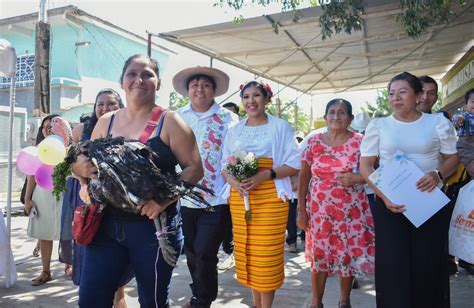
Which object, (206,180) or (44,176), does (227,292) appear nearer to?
(206,180)

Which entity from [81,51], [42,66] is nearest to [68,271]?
[42,66]

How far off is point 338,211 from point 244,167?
92cm

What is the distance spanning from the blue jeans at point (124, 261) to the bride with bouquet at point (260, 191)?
3.74ft

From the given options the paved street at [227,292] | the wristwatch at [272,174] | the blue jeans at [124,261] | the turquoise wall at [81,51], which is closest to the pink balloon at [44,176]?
the paved street at [227,292]

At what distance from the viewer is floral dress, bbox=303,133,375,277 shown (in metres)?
3.45

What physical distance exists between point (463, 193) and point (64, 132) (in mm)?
2838

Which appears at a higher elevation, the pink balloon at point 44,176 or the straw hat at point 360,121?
the straw hat at point 360,121

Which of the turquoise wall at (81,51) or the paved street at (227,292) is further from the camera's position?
the turquoise wall at (81,51)

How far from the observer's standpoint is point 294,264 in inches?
211

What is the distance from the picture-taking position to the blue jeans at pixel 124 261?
2.16m

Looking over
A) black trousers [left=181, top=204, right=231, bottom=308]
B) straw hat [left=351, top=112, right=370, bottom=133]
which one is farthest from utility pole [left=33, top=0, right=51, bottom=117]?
black trousers [left=181, top=204, right=231, bottom=308]

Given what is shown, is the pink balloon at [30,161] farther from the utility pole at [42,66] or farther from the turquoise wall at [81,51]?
the turquoise wall at [81,51]

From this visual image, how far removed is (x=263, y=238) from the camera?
10.8 ft

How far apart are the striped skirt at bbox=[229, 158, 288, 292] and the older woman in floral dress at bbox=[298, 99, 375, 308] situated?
38 centimetres
